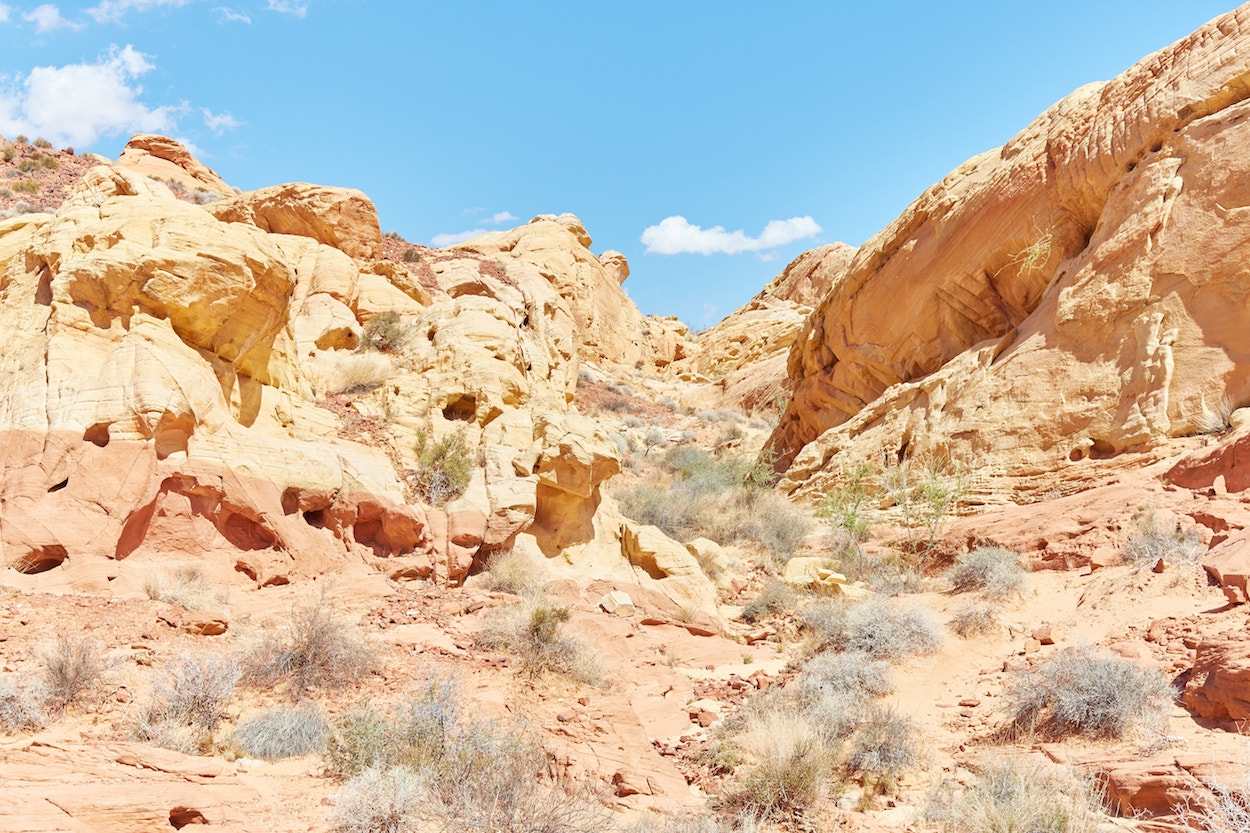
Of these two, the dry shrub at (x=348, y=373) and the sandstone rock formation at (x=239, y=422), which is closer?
the sandstone rock formation at (x=239, y=422)

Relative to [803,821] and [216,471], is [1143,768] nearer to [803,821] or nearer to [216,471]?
[803,821]

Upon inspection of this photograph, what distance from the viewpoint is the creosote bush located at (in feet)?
17.1

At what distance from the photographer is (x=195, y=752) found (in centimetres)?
458

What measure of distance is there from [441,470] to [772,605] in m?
4.37

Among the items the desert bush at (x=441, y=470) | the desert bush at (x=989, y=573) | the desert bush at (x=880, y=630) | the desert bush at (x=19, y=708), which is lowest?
the desert bush at (x=19, y=708)

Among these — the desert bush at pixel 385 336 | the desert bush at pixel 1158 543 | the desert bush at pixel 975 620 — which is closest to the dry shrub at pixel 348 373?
the desert bush at pixel 385 336

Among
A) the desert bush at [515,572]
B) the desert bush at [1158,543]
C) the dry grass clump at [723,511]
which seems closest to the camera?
the desert bush at [1158,543]

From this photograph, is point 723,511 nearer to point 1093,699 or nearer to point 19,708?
point 1093,699

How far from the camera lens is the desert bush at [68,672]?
470 cm

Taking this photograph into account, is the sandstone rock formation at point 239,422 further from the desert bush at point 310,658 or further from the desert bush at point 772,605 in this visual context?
the desert bush at point 310,658

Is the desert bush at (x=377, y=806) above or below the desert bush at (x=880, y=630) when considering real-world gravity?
below

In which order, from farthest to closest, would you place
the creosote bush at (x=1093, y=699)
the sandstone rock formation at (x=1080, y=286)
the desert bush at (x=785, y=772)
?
the sandstone rock formation at (x=1080, y=286) → the creosote bush at (x=1093, y=699) → the desert bush at (x=785, y=772)

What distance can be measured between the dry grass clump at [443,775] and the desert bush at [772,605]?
5.01 meters

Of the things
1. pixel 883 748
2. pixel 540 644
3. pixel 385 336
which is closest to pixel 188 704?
pixel 540 644
